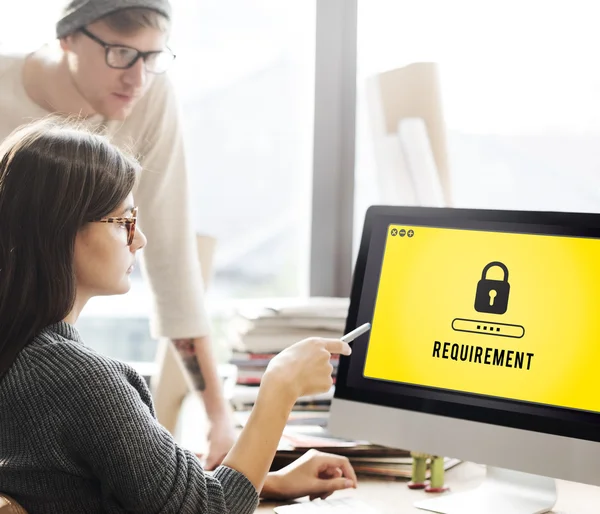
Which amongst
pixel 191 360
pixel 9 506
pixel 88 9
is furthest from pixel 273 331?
pixel 9 506

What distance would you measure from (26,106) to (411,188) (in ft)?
2.74

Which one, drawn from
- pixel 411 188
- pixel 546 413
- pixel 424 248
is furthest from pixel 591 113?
pixel 546 413

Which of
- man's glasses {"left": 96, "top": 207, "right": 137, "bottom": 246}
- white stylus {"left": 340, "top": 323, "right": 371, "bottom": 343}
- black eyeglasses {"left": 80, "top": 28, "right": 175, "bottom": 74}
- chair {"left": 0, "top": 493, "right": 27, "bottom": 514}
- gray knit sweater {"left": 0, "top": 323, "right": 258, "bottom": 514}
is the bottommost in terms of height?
chair {"left": 0, "top": 493, "right": 27, "bottom": 514}

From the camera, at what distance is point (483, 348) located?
1289 millimetres

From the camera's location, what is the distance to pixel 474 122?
6.43 feet

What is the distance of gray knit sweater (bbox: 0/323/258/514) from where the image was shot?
1000 millimetres

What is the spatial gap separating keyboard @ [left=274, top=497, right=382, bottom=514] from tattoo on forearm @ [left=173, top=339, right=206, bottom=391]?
1.64ft

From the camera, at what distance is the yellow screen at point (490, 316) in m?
1.23

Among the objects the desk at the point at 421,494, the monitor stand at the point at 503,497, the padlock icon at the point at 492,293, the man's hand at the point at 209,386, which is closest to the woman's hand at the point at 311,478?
the desk at the point at 421,494

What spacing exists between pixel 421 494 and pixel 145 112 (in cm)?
96

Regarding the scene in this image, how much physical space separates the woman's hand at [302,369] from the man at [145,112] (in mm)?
419

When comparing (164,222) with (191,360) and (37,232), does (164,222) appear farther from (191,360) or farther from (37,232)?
(37,232)

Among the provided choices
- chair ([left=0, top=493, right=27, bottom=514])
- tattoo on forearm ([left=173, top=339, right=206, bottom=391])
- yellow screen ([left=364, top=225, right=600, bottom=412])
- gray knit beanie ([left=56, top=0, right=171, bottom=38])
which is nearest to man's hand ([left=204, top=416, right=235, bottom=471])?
tattoo on forearm ([left=173, top=339, right=206, bottom=391])

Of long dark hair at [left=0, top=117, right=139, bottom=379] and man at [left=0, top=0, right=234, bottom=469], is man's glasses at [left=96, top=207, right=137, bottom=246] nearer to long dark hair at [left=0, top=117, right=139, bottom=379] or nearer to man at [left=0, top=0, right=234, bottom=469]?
long dark hair at [left=0, top=117, right=139, bottom=379]
